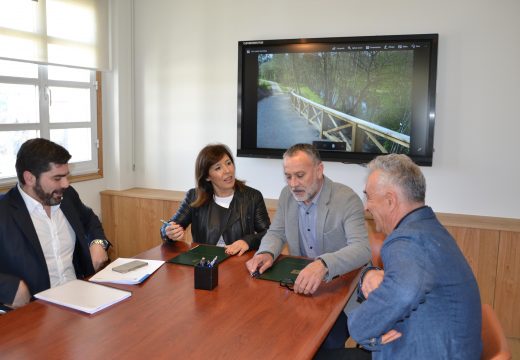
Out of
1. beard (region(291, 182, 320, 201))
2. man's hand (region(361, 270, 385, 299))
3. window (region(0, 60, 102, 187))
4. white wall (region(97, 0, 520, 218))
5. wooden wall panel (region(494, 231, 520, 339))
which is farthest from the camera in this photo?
window (region(0, 60, 102, 187))

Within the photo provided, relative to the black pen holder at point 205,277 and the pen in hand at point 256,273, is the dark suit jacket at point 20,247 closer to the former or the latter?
the black pen holder at point 205,277

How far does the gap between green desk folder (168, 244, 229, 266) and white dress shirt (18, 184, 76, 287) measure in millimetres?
552

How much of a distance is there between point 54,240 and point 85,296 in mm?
641

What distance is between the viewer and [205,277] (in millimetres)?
1936

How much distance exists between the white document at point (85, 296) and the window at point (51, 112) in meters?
2.23

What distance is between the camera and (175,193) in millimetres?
4691

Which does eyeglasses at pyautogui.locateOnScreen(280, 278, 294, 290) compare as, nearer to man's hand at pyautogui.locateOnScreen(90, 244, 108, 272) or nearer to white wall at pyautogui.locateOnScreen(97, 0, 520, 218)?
man's hand at pyautogui.locateOnScreen(90, 244, 108, 272)

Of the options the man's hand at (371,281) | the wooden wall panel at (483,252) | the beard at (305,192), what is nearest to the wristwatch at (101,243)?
the beard at (305,192)

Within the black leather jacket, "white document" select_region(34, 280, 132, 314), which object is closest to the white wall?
the black leather jacket

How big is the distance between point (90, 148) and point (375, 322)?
Result: 390cm

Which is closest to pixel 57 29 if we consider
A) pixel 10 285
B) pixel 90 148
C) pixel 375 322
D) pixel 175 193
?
pixel 90 148

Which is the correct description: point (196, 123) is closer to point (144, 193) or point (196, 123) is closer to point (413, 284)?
point (144, 193)

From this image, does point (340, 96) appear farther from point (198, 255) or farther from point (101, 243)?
point (101, 243)

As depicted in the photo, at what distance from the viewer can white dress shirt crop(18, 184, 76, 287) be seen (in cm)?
230
